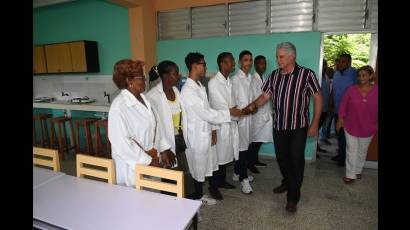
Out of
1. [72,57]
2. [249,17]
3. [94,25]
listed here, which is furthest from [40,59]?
[249,17]

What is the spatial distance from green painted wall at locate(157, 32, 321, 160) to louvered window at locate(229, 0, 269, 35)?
0.14 meters

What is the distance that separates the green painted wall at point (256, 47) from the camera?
12.7 ft

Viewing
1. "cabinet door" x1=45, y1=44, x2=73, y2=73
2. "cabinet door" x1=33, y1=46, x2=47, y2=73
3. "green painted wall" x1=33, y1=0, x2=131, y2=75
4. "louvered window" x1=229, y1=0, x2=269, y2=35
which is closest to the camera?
"louvered window" x1=229, y1=0, x2=269, y2=35

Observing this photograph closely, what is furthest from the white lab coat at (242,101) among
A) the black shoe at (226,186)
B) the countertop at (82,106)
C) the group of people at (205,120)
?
the countertop at (82,106)

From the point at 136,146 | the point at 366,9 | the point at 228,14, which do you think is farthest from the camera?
the point at 228,14

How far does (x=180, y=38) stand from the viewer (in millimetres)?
4730

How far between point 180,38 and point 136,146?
10.7 ft

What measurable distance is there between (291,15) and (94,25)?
3742 millimetres

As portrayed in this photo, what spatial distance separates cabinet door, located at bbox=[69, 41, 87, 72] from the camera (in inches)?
203

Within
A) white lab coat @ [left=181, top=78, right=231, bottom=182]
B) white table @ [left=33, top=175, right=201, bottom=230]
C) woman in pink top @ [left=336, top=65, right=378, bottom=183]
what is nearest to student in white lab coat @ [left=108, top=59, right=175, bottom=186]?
white table @ [left=33, top=175, right=201, bottom=230]

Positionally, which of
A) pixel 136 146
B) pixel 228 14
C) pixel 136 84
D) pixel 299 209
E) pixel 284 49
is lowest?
pixel 299 209

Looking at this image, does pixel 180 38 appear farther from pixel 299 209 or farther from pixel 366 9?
pixel 299 209

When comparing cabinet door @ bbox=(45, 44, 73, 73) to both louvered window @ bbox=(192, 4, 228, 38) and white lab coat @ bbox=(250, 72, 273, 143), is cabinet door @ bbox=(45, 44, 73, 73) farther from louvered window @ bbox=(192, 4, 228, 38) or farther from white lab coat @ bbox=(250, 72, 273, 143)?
white lab coat @ bbox=(250, 72, 273, 143)
